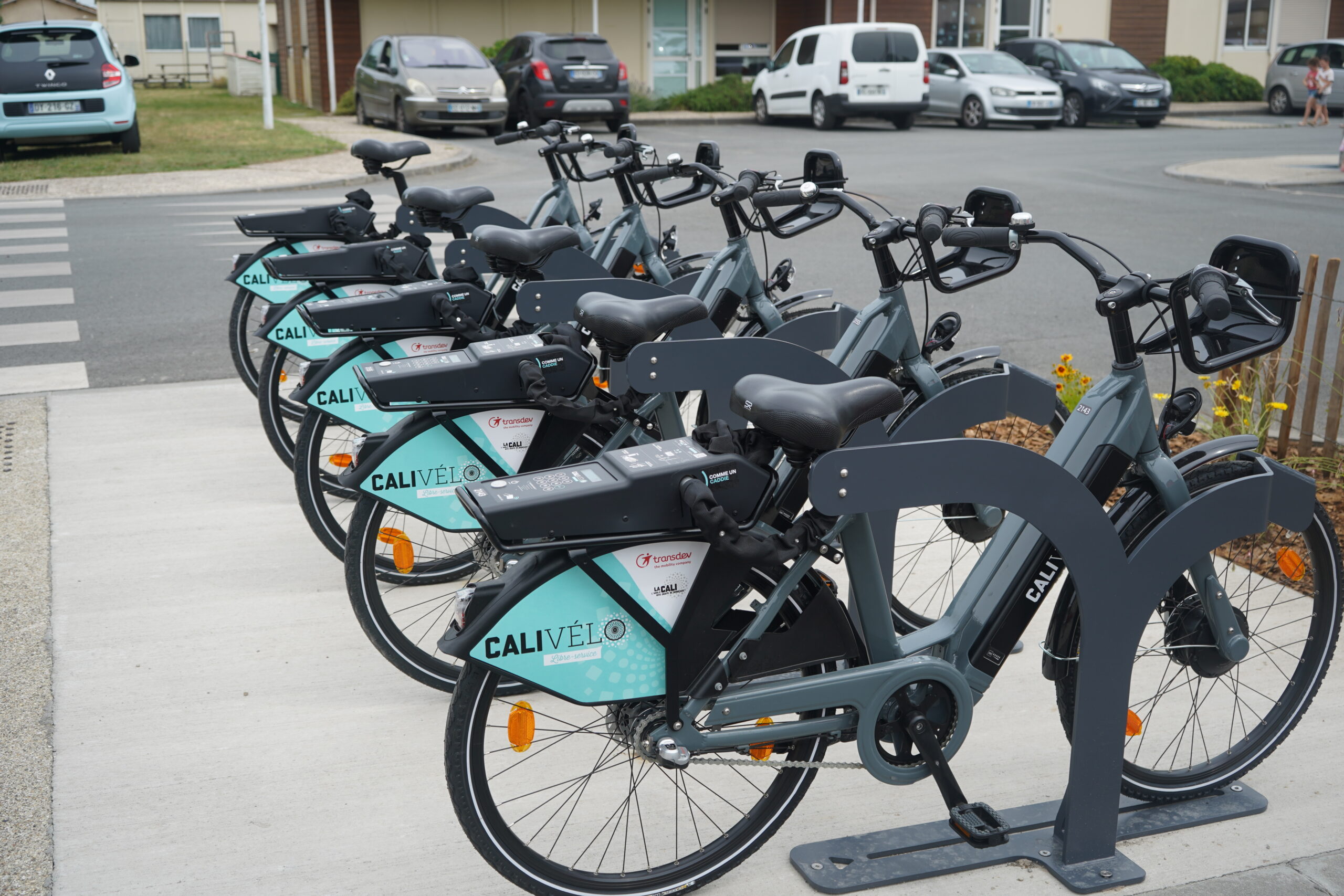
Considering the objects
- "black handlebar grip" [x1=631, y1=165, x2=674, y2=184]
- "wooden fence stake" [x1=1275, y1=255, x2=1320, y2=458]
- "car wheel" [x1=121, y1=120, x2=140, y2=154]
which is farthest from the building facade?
"wooden fence stake" [x1=1275, y1=255, x2=1320, y2=458]

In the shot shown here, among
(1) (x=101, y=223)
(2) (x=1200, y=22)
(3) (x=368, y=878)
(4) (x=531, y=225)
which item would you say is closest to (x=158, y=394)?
(4) (x=531, y=225)

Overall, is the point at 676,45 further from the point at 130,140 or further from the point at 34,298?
the point at 34,298

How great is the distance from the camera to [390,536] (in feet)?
12.6

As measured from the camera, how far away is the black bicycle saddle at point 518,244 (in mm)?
4727

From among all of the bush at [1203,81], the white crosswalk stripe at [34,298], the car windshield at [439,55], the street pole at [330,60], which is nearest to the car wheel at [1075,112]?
the bush at [1203,81]

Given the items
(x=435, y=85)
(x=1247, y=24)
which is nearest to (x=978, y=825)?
(x=435, y=85)

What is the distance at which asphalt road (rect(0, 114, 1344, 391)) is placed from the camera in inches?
325

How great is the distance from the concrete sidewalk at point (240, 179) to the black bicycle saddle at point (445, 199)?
8.37 m

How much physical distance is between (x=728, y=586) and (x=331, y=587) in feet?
7.84

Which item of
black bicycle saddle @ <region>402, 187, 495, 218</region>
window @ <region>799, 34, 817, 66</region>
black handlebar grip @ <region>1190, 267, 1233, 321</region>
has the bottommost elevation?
black bicycle saddle @ <region>402, 187, 495, 218</region>

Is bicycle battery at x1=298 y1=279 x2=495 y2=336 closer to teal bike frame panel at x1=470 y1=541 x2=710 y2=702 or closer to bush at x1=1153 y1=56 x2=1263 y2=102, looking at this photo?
teal bike frame panel at x1=470 y1=541 x2=710 y2=702

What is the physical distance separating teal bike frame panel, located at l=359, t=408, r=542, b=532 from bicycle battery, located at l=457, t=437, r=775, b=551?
1113 millimetres

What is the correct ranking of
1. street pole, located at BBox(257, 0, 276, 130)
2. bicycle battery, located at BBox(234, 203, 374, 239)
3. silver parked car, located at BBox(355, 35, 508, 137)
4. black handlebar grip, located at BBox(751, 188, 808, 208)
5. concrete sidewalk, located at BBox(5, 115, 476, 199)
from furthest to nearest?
street pole, located at BBox(257, 0, 276, 130) → silver parked car, located at BBox(355, 35, 508, 137) → concrete sidewalk, located at BBox(5, 115, 476, 199) → bicycle battery, located at BBox(234, 203, 374, 239) → black handlebar grip, located at BBox(751, 188, 808, 208)

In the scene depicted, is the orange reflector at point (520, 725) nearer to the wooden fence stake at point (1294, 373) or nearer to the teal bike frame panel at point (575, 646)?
the teal bike frame panel at point (575, 646)
